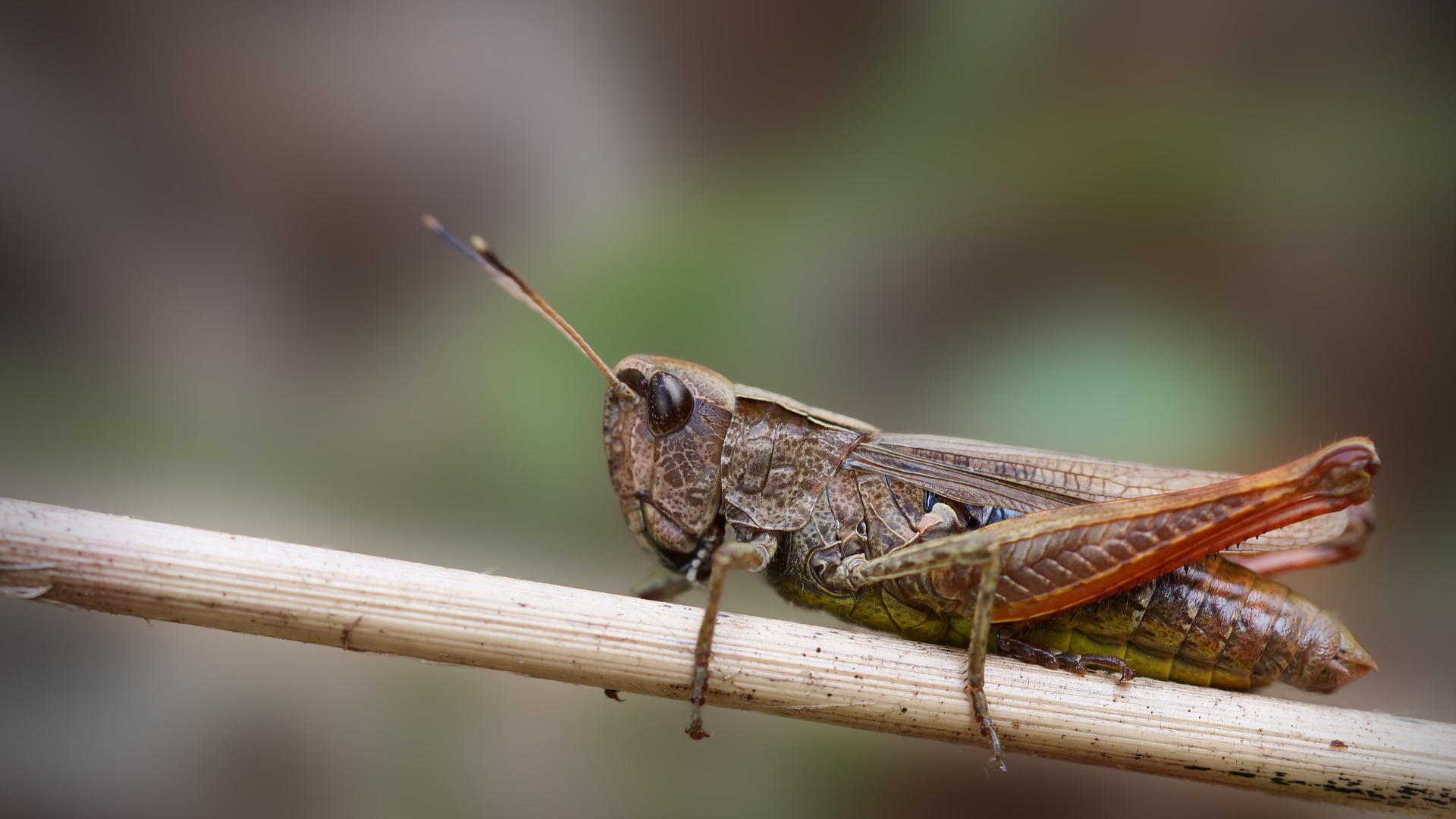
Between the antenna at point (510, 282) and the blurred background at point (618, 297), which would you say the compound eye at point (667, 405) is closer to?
the antenna at point (510, 282)

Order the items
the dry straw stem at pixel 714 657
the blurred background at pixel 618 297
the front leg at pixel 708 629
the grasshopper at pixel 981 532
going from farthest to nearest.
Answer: the blurred background at pixel 618 297 < the grasshopper at pixel 981 532 < the front leg at pixel 708 629 < the dry straw stem at pixel 714 657

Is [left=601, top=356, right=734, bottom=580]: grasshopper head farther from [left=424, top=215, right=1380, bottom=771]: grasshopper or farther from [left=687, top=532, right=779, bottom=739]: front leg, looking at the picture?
[left=687, top=532, right=779, bottom=739]: front leg

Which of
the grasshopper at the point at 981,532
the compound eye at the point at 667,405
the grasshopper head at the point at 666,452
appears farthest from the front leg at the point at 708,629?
the compound eye at the point at 667,405

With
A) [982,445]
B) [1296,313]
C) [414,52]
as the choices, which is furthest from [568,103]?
[1296,313]

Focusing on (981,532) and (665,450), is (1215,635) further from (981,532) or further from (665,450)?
(665,450)

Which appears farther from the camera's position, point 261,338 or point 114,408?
point 261,338

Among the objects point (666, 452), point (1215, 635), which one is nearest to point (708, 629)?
point (666, 452)

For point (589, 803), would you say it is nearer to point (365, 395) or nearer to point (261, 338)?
point (365, 395)
